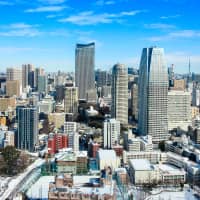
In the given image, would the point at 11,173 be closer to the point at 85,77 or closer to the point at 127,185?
the point at 127,185

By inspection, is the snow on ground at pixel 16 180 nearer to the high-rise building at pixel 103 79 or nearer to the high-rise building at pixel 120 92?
the high-rise building at pixel 120 92

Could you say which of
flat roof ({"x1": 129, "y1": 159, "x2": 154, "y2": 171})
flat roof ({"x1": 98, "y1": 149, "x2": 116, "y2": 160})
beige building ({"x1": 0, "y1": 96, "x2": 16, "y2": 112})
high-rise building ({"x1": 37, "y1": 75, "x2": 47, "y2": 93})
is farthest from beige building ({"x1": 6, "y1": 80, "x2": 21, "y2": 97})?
flat roof ({"x1": 129, "y1": 159, "x2": 154, "y2": 171})

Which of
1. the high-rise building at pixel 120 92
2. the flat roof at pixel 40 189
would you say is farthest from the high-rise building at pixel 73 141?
the high-rise building at pixel 120 92

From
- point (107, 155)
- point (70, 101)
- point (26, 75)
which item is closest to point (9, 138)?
point (107, 155)

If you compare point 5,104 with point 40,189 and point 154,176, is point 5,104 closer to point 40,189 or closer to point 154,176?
point 40,189

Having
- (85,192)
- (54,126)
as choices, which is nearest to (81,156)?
(85,192)
